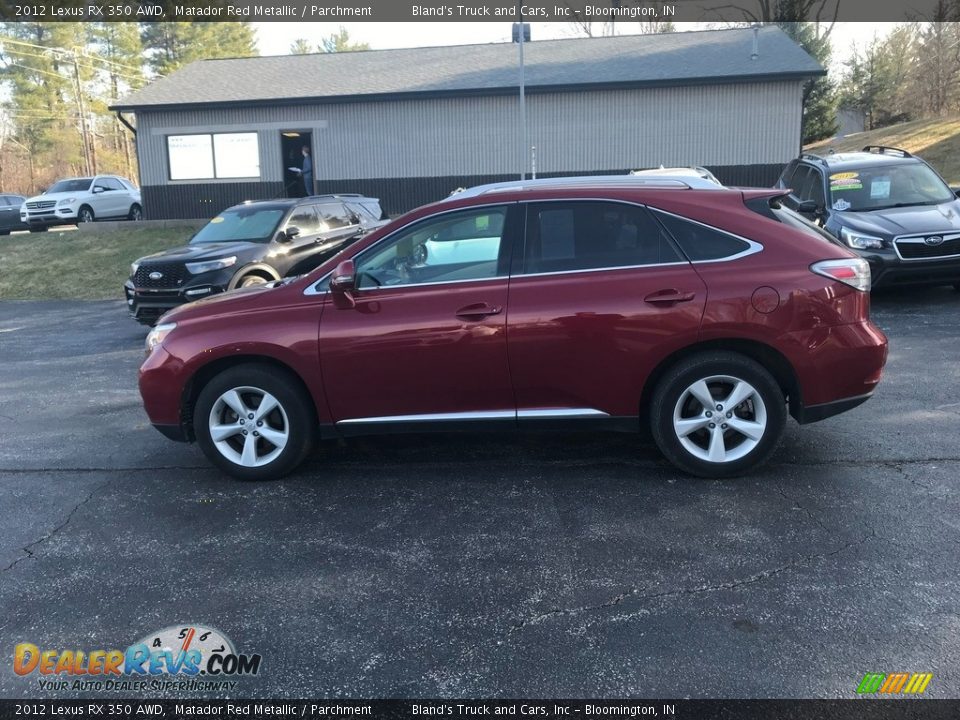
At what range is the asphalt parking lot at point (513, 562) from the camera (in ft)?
10.4

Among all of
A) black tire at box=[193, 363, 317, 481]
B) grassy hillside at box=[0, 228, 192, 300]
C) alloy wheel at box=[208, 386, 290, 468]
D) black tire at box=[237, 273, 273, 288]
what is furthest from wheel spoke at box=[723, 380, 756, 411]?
grassy hillside at box=[0, 228, 192, 300]

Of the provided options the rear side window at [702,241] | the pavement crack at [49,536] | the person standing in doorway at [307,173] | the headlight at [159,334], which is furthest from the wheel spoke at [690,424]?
the person standing in doorway at [307,173]

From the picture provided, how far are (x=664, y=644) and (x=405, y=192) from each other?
66.1 ft

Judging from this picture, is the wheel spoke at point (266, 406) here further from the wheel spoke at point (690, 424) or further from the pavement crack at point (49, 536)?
the wheel spoke at point (690, 424)

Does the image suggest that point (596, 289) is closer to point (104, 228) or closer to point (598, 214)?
point (598, 214)

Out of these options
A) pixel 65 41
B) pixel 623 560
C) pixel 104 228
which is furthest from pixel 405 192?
pixel 65 41

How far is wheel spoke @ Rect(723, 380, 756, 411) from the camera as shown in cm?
479

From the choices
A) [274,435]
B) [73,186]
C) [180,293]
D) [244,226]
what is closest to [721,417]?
[274,435]

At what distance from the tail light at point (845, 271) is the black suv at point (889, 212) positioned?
174 inches

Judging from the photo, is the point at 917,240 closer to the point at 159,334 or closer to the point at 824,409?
the point at 824,409

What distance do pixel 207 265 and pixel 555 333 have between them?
6642mm

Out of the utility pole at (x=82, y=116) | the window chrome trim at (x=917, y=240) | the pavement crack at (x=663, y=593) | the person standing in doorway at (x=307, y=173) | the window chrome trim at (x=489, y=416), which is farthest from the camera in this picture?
the utility pole at (x=82, y=116)

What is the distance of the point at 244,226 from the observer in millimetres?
11227

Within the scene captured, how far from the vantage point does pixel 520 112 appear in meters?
21.6
